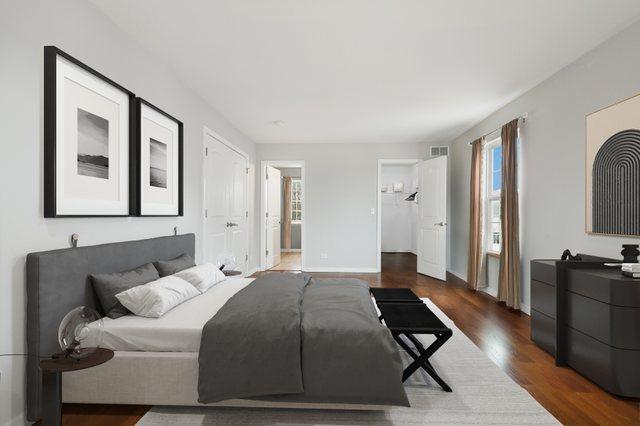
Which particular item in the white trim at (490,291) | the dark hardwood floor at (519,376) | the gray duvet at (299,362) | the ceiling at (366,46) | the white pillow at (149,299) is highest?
the ceiling at (366,46)

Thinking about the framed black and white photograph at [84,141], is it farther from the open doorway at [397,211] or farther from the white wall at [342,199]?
the open doorway at [397,211]

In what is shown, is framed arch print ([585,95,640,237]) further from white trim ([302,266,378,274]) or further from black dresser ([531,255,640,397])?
white trim ([302,266,378,274])

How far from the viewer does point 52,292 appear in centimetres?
184

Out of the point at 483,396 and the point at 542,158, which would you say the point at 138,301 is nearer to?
the point at 483,396

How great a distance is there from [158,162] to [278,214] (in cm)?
461

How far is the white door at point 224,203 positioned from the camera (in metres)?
4.27

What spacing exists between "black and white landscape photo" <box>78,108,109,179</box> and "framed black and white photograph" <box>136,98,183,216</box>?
1.18 ft

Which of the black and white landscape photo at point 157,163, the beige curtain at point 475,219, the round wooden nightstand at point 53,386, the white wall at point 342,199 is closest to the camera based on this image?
the round wooden nightstand at point 53,386

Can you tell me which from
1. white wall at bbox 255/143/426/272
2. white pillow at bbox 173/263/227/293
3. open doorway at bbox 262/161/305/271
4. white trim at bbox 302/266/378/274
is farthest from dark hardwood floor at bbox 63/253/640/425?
open doorway at bbox 262/161/305/271

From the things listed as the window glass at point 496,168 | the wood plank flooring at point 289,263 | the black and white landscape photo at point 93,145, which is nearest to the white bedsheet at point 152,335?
the black and white landscape photo at point 93,145

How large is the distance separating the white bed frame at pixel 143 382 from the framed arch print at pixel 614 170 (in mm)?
2302

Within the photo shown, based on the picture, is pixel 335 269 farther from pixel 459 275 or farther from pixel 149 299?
pixel 149 299

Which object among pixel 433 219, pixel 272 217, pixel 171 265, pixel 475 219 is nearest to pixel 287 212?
pixel 272 217

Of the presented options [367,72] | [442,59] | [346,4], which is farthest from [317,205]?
[346,4]
